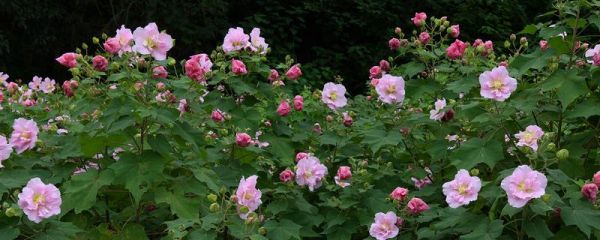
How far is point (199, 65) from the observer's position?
2592 mm

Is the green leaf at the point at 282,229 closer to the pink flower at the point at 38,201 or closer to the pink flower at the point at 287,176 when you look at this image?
the pink flower at the point at 287,176

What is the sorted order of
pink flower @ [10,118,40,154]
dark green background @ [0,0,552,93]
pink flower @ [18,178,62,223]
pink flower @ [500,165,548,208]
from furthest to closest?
1. dark green background @ [0,0,552,93]
2. pink flower @ [10,118,40,154]
3. pink flower @ [18,178,62,223]
4. pink flower @ [500,165,548,208]

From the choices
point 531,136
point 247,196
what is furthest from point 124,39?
point 531,136

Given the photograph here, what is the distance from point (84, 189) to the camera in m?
2.38

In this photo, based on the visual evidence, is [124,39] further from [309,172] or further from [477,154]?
[477,154]

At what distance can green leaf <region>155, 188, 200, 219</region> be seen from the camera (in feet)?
7.66

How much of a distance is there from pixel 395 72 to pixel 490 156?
995 millimetres

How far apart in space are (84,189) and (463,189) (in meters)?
1.05

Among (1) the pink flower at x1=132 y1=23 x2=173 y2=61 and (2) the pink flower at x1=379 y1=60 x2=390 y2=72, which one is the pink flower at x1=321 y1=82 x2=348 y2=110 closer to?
A: (2) the pink flower at x1=379 y1=60 x2=390 y2=72

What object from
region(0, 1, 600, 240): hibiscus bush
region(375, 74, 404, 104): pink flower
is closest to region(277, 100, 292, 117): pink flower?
region(0, 1, 600, 240): hibiscus bush

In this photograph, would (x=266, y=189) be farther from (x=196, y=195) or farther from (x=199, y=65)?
(x=199, y=65)

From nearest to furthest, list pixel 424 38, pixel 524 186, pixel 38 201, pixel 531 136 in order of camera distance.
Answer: pixel 524 186, pixel 38 201, pixel 531 136, pixel 424 38

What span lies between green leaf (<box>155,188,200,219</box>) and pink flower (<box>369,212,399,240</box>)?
0.51 meters

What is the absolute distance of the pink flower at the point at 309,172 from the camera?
2596mm
